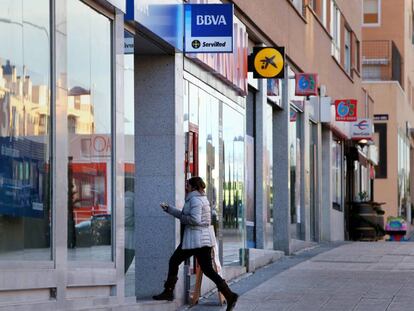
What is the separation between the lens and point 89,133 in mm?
13266

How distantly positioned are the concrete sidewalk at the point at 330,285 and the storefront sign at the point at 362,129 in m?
16.5

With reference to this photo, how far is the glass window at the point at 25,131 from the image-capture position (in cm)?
1091

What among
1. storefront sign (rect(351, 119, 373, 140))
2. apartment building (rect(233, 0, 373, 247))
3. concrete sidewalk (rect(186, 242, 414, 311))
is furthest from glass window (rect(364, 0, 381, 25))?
concrete sidewalk (rect(186, 242, 414, 311))

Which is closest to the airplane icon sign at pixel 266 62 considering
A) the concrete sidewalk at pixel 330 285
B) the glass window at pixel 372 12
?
the concrete sidewalk at pixel 330 285

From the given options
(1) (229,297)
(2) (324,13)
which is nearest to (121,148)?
(1) (229,297)

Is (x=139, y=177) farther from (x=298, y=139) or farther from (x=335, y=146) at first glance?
(x=335, y=146)

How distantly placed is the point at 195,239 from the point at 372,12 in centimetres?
5428

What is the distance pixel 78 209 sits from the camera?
12.8 meters

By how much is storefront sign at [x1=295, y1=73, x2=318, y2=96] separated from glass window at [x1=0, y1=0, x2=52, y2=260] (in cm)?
1745

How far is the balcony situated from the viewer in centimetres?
6581

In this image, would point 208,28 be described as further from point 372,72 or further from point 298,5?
point 372,72

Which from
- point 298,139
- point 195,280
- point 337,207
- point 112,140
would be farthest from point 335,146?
point 112,140

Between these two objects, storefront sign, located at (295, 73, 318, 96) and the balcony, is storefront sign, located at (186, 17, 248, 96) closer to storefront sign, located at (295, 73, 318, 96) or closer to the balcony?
storefront sign, located at (295, 73, 318, 96)

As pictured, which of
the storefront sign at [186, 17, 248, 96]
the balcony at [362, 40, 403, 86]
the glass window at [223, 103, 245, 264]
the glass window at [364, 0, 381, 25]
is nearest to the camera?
the storefront sign at [186, 17, 248, 96]
